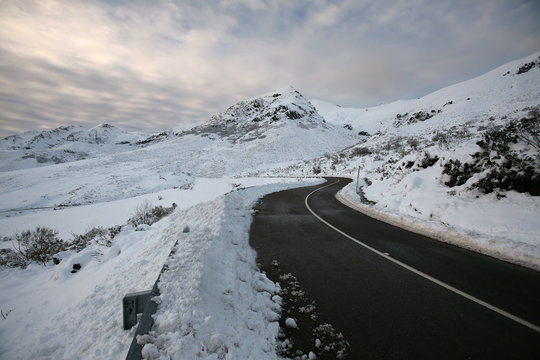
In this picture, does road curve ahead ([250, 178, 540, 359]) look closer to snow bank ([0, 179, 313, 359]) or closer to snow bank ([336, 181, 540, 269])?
snow bank ([336, 181, 540, 269])

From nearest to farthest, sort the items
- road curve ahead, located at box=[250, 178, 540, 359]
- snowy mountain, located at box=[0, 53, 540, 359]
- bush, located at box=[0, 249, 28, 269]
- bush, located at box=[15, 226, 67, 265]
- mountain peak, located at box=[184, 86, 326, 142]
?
road curve ahead, located at box=[250, 178, 540, 359]
snowy mountain, located at box=[0, 53, 540, 359]
bush, located at box=[0, 249, 28, 269]
bush, located at box=[15, 226, 67, 265]
mountain peak, located at box=[184, 86, 326, 142]

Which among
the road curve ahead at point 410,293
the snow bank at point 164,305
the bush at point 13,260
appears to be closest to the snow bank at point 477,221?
the road curve ahead at point 410,293

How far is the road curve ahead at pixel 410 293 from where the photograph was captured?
2.87 m

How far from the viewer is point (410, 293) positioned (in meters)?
4.01

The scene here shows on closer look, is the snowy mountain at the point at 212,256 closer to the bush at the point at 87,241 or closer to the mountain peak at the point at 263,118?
the bush at the point at 87,241

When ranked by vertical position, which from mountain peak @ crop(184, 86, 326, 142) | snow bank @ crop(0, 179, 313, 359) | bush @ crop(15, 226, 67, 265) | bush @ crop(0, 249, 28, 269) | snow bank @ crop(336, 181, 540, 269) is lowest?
bush @ crop(0, 249, 28, 269)

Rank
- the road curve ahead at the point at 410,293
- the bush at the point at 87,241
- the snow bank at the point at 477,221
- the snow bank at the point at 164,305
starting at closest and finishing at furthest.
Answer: the snow bank at the point at 164,305
the road curve ahead at the point at 410,293
the snow bank at the point at 477,221
the bush at the point at 87,241

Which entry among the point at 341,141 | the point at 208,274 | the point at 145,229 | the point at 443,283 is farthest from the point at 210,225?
the point at 341,141

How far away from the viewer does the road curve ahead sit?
287 centimetres

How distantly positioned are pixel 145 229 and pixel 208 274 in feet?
20.7

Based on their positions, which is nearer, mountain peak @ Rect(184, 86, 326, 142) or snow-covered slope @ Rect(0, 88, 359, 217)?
snow-covered slope @ Rect(0, 88, 359, 217)

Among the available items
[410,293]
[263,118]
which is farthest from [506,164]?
[263,118]

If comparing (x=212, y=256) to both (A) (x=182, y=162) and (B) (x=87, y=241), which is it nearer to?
(B) (x=87, y=241)

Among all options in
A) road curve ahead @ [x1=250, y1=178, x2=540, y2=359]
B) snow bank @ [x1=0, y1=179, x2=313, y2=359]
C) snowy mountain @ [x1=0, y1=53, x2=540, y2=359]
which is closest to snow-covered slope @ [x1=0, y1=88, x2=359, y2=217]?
snowy mountain @ [x1=0, y1=53, x2=540, y2=359]
